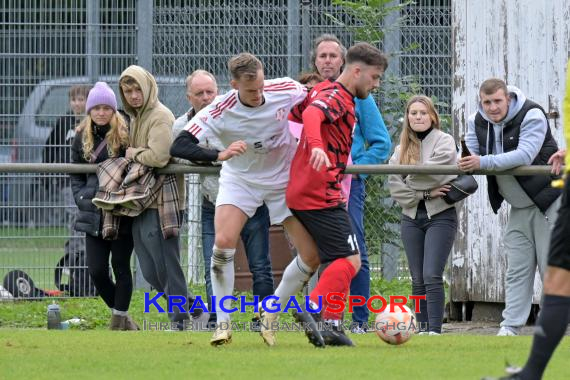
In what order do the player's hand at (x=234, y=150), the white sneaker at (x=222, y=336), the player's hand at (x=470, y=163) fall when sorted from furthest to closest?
the player's hand at (x=470, y=163) → the white sneaker at (x=222, y=336) → the player's hand at (x=234, y=150)

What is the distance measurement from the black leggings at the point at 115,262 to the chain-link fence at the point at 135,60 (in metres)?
3.05

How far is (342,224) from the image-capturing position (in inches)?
358

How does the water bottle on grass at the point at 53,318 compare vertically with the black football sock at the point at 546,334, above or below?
below

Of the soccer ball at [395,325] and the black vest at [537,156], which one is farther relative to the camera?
the black vest at [537,156]

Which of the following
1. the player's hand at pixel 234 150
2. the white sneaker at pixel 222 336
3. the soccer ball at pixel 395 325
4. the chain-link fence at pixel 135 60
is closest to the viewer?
the player's hand at pixel 234 150

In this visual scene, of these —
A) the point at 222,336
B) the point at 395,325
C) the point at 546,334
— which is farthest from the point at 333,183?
the point at 546,334

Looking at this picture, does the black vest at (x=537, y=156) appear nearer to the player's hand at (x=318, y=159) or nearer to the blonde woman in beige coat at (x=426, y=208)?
the blonde woman in beige coat at (x=426, y=208)

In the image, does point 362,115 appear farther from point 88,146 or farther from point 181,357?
point 181,357

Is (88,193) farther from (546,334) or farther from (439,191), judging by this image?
(546,334)

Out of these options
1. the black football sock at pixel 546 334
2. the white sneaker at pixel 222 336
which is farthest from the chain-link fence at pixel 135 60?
A: the black football sock at pixel 546 334

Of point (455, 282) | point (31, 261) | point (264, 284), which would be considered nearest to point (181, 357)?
point (264, 284)

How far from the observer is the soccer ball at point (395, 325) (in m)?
9.39

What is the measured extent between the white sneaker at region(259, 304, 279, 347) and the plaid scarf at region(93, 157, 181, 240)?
4.48ft

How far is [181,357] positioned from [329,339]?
1.19m
